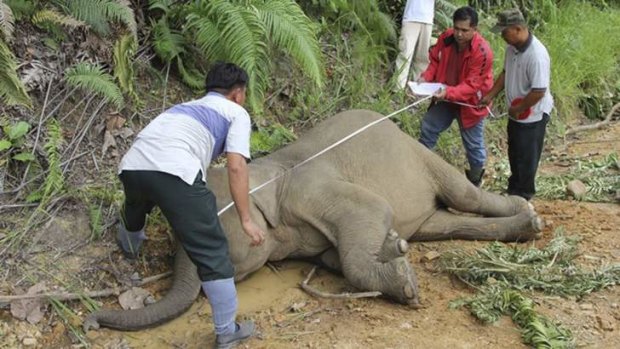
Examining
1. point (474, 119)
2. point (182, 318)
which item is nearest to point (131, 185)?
point (182, 318)

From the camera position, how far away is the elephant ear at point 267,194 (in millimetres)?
5152

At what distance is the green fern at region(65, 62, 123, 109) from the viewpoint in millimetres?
5660

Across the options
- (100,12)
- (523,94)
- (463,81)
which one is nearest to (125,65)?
(100,12)

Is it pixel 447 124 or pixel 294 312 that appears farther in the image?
pixel 447 124

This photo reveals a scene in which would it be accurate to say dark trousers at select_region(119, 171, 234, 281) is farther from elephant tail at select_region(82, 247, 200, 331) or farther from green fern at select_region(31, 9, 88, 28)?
green fern at select_region(31, 9, 88, 28)

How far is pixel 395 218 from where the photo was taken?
5.52 meters

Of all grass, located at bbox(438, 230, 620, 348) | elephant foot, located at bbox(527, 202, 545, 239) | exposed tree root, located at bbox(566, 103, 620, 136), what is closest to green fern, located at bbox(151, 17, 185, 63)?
grass, located at bbox(438, 230, 620, 348)

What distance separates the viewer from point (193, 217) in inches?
160

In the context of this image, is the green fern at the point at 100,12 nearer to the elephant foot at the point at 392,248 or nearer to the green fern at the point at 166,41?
the green fern at the point at 166,41

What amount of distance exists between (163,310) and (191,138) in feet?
3.67

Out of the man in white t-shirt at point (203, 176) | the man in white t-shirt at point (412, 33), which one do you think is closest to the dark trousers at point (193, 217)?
the man in white t-shirt at point (203, 176)

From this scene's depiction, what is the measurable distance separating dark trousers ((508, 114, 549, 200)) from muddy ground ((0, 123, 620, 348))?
88 centimetres

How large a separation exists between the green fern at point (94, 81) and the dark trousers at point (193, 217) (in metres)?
1.68

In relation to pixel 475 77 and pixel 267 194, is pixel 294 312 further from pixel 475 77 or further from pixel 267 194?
pixel 475 77
